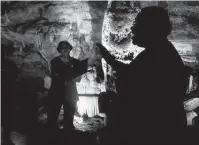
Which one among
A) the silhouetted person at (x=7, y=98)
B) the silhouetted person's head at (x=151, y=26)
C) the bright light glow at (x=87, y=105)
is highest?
the silhouetted person's head at (x=151, y=26)

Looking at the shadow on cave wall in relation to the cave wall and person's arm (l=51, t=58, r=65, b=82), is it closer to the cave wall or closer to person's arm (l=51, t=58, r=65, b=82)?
the cave wall

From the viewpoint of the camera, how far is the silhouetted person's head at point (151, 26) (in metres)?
2.27

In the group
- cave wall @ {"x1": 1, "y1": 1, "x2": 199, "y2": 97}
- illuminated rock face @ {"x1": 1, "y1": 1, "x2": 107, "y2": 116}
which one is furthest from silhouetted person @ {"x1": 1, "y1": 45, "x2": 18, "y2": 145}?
illuminated rock face @ {"x1": 1, "y1": 1, "x2": 107, "y2": 116}

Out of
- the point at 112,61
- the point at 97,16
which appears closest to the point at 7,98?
the point at 112,61

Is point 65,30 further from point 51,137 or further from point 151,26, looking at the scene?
point 151,26

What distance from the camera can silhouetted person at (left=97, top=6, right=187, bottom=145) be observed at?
2.27 meters

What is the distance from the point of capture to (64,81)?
5328mm

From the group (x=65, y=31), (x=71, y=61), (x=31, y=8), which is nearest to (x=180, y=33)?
(x=65, y=31)

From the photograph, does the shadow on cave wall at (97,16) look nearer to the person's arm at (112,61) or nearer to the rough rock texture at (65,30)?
the rough rock texture at (65,30)

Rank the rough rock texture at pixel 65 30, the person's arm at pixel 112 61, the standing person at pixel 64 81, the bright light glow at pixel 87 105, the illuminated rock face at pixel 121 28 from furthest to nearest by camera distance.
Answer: the rough rock texture at pixel 65 30, the bright light glow at pixel 87 105, the illuminated rock face at pixel 121 28, the standing person at pixel 64 81, the person's arm at pixel 112 61

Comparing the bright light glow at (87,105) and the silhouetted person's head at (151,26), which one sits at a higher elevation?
the silhouetted person's head at (151,26)

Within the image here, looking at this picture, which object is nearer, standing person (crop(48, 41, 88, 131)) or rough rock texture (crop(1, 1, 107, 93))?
standing person (crop(48, 41, 88, 131))

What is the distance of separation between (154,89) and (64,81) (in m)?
3.38

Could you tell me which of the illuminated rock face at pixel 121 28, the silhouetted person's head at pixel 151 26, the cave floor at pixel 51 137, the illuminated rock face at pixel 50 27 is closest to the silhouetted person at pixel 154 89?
the silhouetted person's head at pixel 151 26
